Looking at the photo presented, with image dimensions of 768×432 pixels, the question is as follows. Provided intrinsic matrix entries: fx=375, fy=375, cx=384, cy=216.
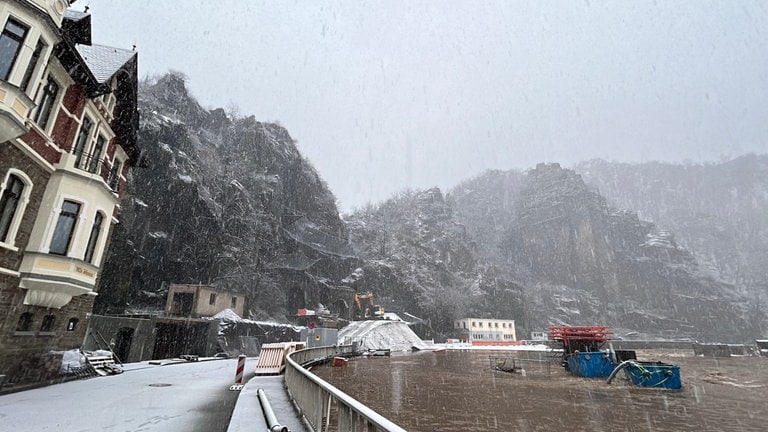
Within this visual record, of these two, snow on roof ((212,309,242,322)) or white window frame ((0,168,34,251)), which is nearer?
white window frame ((0,168,34,251))

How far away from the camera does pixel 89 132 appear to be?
16016 mm

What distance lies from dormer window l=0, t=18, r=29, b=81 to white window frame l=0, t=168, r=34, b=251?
299 centimetres

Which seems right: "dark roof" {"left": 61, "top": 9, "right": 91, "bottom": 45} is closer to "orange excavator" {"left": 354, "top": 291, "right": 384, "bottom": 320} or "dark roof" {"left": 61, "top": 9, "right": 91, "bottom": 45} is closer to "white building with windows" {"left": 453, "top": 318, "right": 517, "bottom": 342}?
"orange excavator" {"left": 354, "top": 291, "right": 384, "bottom": 320}

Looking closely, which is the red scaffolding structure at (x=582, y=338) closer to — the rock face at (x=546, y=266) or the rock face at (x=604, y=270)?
→ the rock face at (x=546, y=266)

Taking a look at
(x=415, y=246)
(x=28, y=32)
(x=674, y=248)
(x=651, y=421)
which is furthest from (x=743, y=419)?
(x=674, y=248)

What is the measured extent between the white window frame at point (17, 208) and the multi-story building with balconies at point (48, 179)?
3 cm

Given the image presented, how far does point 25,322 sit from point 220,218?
41.0 meters

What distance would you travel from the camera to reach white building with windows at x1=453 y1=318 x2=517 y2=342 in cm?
8806

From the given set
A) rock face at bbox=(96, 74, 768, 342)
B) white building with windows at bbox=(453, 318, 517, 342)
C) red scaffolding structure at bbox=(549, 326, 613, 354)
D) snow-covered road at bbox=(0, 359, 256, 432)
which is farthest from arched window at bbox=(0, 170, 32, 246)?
white building with windows at bbox=(453, 318, 517, 342)

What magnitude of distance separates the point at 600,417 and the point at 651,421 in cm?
130

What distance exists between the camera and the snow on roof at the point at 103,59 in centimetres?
1603

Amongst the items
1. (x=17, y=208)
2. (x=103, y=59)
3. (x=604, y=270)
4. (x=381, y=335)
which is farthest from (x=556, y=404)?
(x=604, y=270)

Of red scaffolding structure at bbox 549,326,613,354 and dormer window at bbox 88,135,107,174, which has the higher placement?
dormer window at bbox 88,135,107,174

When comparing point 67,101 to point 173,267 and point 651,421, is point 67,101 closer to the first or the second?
point 651,421
